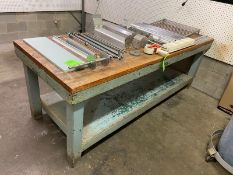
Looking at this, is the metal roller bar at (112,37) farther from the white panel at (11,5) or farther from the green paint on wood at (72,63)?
the white panel at (11,5)

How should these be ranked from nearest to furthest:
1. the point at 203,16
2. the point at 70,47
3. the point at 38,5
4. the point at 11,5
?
the point at 70,47 < the point at 203,16 < the point at 11,5 < the point at 38,5

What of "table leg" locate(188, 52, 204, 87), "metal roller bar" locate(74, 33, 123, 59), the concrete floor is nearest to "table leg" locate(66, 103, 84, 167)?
the concrete floor

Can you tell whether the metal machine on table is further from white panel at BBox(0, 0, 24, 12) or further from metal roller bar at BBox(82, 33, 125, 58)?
white panel at BBox(0, 0, 24, 12)

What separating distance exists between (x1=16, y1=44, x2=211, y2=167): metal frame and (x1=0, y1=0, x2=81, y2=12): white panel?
1.75 meters

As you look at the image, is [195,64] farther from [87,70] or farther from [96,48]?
[87,70]

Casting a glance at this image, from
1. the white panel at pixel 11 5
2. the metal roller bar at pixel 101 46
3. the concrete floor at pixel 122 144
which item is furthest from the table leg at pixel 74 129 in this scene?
the white panel at pixel 11 5

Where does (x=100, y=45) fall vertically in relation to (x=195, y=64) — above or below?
above

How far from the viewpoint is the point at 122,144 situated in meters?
1.54

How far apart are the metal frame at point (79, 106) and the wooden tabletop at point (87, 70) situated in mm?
35

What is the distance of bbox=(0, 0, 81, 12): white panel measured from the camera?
2633 mm

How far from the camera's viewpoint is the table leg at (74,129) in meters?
1.05

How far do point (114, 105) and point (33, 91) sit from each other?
631 mm

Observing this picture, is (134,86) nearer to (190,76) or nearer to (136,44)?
(136,44)

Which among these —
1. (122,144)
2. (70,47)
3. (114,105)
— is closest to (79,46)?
(70,47)
